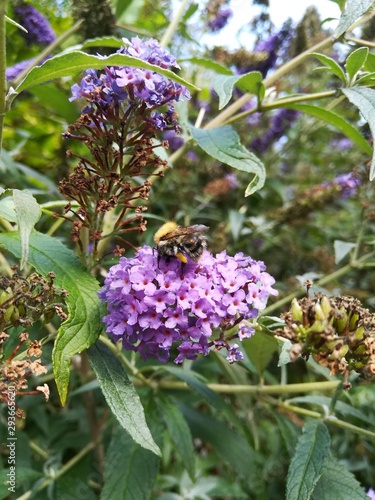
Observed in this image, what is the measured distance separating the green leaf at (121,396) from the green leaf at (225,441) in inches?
27.3

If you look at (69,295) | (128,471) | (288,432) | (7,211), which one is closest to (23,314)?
(69,295)

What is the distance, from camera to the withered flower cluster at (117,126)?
2.88 feet

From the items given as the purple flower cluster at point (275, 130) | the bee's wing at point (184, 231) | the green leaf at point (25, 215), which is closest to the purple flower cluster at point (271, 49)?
the purple flower cluster at point (275, 130)

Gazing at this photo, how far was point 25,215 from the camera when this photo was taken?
776 mm

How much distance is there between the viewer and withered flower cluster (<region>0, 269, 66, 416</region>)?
0.76m

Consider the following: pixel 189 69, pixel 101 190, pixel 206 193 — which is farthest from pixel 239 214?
pixel 101 190

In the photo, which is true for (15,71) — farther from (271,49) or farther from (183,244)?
(183,244)

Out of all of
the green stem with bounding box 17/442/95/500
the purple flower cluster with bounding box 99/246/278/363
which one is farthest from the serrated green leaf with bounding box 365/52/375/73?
the green stem with bounding box 17/442/95/500

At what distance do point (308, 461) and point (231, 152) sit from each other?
1.93 ft

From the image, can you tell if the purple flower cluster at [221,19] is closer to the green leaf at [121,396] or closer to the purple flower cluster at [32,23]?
the purple flower cluster at [32,23]

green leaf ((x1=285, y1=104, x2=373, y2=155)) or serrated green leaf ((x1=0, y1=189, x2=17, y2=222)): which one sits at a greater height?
green leaf ((x1=285, y1=104, x2=373, y2=155))

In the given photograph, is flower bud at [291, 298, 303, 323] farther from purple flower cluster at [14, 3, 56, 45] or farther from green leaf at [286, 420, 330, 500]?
purple flower cluster at [14, 3, 56, 45]

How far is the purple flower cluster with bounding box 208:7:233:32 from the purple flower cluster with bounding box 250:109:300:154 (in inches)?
19.4

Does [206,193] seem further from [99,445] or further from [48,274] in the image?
[48,274]
